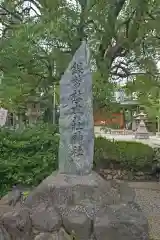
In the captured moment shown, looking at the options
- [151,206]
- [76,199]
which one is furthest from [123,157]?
[76,199]

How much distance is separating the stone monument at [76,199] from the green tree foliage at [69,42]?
3391 millimetres

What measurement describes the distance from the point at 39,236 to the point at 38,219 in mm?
197

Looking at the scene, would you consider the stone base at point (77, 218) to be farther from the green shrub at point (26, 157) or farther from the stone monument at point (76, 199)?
the green shrub at point (26, 157)

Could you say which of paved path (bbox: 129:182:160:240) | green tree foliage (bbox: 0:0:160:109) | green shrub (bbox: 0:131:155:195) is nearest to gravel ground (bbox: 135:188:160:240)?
paved path (bbox: 129:182:160:240)

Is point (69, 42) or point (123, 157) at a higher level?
point (69, 42)

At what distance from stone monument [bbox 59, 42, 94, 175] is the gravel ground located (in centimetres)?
144

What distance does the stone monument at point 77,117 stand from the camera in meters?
5.31

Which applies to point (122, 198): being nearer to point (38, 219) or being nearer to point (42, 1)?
point (38, 219)

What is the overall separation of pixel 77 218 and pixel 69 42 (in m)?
5.84

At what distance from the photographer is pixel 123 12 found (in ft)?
37.0

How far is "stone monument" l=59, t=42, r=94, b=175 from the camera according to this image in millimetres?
5312

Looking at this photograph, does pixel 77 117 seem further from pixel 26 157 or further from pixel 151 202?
pixel 151 202

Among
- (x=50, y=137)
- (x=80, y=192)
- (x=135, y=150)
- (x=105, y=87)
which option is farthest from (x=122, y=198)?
(x=135, y=150)

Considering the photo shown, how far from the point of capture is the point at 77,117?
5312 millimetres
